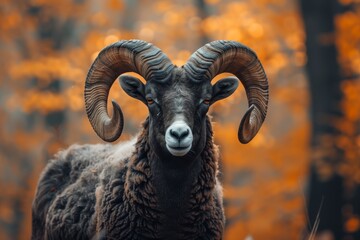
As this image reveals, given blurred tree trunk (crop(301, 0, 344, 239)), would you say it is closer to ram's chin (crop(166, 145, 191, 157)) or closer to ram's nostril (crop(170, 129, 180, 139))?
ram's chin (crop(166, 145, 191, 157))

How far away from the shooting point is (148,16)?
3900 centimetres

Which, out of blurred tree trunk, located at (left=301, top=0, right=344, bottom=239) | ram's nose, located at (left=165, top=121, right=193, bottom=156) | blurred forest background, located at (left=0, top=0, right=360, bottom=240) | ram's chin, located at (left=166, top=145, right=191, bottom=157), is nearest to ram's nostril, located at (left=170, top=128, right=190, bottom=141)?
ram's nose, located at (left=165, top=121, right=193, bottom=156)

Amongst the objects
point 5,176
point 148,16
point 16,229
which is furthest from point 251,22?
point 148,16

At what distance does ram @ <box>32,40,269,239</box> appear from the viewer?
7.49 meters

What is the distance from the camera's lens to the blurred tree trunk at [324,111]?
17922mm

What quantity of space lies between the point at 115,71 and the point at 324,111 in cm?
1078

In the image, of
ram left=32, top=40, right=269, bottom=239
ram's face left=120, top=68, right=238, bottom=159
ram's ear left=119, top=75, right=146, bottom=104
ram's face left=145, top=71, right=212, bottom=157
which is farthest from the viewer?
ram's ear left=119, top=75, right=146, bottom=104

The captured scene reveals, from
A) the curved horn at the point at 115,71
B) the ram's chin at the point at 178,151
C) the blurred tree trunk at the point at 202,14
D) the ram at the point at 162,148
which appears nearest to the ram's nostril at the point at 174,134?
the ram at the point at 162,148

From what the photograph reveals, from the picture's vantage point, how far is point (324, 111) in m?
18.3

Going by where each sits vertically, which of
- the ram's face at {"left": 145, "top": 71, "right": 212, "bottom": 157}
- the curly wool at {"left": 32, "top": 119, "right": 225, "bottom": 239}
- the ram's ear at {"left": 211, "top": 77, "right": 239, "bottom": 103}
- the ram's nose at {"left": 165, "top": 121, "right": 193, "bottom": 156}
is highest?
the ram's ear at {"left": 211, "top": 77, "right": 239, "bottom": 103}

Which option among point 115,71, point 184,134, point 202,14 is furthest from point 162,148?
point 202,14

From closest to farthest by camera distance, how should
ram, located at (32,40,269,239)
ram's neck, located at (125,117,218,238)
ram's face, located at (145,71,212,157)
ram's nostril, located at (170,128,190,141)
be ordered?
ram's nostril, located at (170,128,190,141)
ram's face, located at (145,71,212,157)
ram, located at (32,40,269,239)
ram's neck, located at (125,117,218,238)

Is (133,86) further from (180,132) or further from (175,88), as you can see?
(180,132)

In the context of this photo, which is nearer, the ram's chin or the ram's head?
the ram's chin
